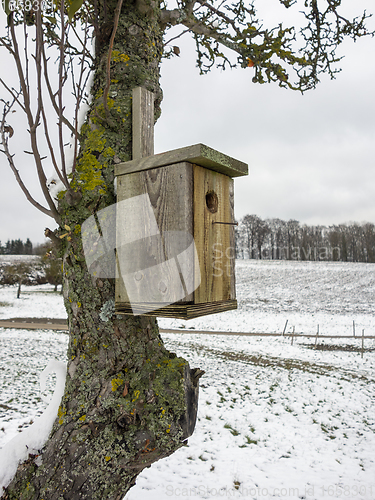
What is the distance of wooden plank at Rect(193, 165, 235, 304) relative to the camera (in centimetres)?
153

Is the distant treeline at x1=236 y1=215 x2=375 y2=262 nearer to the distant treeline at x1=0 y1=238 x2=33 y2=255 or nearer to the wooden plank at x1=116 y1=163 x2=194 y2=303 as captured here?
the distant treeline at x1=0 y1=238 x2=33 y2=255

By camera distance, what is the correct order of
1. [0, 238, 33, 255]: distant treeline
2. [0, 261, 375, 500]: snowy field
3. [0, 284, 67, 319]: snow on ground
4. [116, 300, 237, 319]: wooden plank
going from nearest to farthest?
1. [116, 300, 237, 319]: wooden plank
2. [0, 261, 375, 500]: snowy field
3. [0, 284, 67, 319]: snow on ground
4. [0, 238, 33, 255]: distant treeline

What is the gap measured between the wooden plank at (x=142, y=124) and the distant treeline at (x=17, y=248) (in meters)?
68.0

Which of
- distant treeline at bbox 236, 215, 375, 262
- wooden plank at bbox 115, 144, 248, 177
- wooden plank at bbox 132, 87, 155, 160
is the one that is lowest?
wooden plank at bbox 115, 144, 248, 177

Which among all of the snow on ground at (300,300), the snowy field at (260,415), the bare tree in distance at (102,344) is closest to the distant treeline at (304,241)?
the snow on ground at (300,300)

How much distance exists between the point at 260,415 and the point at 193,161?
200 inches

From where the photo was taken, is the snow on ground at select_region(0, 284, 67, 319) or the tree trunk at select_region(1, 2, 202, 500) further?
the snow on ground at select_region(0, 284, 67, 319)

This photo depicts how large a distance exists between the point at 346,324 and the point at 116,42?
17649 millimetres

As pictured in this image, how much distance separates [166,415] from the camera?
65.2 inches

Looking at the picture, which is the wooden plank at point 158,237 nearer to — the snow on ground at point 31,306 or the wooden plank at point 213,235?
the wooden plank at point 213,235

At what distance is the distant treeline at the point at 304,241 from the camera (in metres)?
45.8

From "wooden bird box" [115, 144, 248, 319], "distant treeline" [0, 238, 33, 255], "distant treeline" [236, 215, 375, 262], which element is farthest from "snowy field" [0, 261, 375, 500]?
"distant treeline" [0, 238, 33, 255]

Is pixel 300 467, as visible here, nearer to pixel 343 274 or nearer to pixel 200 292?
pixel 200 292

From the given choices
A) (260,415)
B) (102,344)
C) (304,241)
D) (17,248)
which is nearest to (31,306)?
(260,415)
